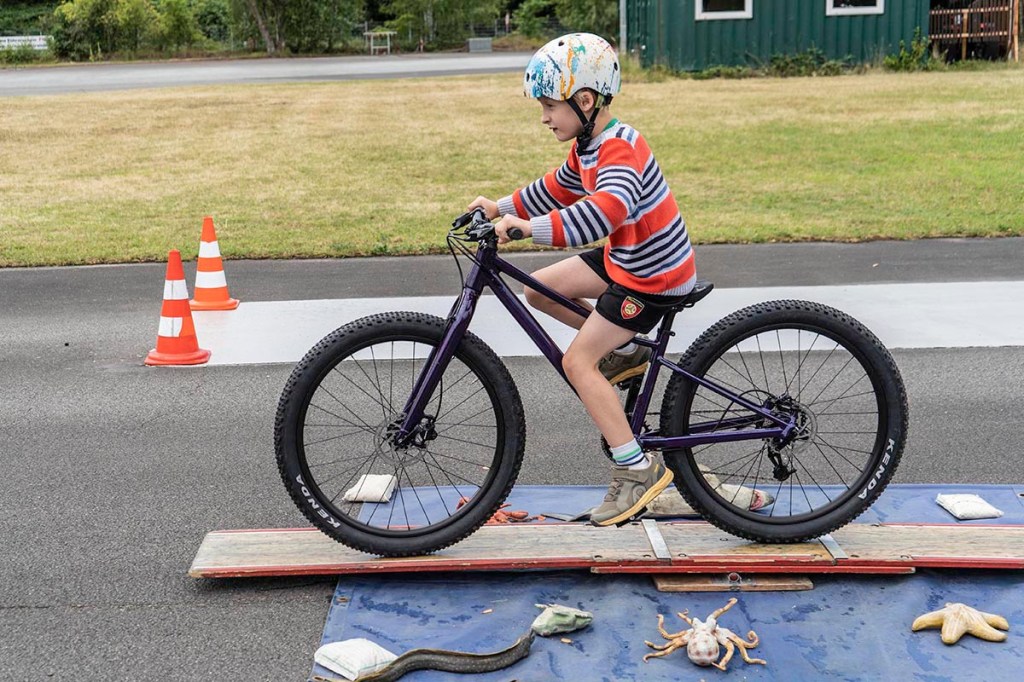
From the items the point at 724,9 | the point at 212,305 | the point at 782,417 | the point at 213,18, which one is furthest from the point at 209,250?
the point at 213,18

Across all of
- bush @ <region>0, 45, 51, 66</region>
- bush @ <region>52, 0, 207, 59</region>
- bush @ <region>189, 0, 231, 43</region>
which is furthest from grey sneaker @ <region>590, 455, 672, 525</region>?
bush @ <region>189, 0, 231, 43</region>

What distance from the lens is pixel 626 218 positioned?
4.11 meters

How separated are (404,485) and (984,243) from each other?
7714mm

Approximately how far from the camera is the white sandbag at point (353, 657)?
141 inches

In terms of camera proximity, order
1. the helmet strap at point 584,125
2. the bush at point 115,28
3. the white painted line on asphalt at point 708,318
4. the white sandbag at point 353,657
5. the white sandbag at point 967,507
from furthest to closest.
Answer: the bush at point 115,28 < the white painted line on asphalt at point 708,318 < the white sandbag at point 967,507 < the helmet strap at point 584,125 < the white sandbag at point 353,657

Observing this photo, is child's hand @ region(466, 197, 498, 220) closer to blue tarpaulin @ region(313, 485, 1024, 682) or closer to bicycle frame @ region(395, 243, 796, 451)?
bicycle frame @ region(395, 243, 796, 451)

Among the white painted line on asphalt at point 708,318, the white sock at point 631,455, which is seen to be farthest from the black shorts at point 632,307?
the white painted line on asphalt at point 708,318

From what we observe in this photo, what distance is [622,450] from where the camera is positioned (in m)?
4.31

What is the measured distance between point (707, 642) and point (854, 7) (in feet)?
81.9

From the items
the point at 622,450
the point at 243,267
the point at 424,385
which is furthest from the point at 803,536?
the point at 243,267

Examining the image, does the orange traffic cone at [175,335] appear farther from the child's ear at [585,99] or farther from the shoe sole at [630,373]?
the child's ear at [585,99]

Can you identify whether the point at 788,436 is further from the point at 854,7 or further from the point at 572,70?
the point at 854,7

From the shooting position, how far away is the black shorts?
4.22 metres

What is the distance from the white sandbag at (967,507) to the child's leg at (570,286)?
1.69 metres
